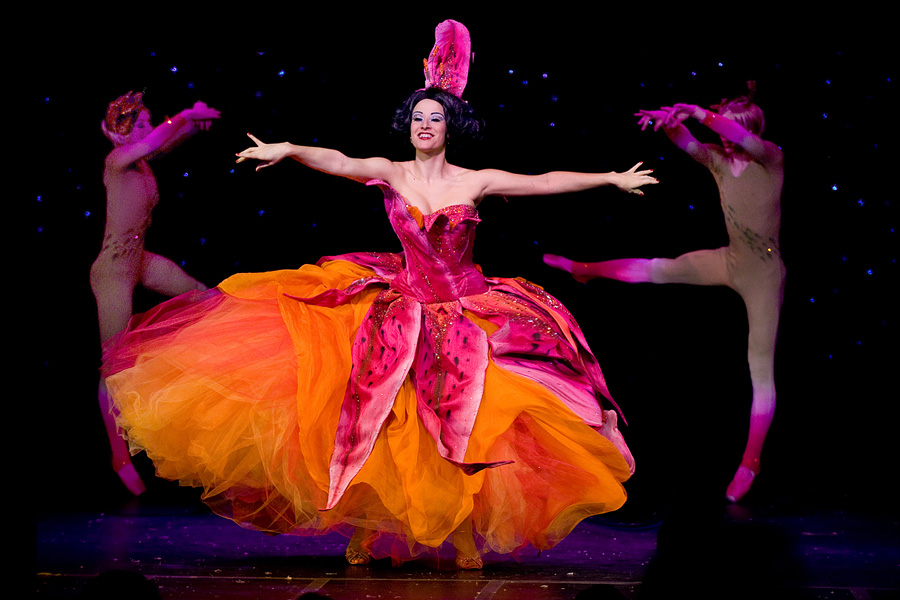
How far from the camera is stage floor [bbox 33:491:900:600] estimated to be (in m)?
2.73

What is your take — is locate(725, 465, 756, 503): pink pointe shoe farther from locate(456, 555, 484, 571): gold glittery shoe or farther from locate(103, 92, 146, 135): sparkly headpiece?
locate(103, 92, 146, 135): sparkly headpiece

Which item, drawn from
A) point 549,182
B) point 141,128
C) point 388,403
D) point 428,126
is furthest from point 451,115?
point 141,128

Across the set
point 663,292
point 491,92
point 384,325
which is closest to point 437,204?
point 384,325

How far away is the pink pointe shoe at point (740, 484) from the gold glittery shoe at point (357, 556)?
1.84m

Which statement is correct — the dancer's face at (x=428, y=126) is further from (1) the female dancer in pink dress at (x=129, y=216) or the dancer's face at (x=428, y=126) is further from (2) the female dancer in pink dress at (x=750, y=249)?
(1) the female dancer in pink dress at (x=129, y=216)

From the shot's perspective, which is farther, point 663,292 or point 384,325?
point 663,292

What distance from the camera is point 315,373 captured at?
2.95 metres

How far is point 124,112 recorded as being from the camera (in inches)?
170

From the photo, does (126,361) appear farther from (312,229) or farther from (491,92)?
(491,92)

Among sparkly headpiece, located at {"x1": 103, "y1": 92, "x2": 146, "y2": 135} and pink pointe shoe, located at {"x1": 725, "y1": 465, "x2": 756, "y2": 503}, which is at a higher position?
sparkly headpiece, located at {"x1": 103, "y1": 92, "x2": 146, "y2": 135}

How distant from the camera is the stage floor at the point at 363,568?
2.73 meters

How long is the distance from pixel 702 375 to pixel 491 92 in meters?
1.57

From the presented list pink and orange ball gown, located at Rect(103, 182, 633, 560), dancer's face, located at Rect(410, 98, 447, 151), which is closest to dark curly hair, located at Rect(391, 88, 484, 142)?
dancer's face, located at Rect(410, 98, 447, 151)

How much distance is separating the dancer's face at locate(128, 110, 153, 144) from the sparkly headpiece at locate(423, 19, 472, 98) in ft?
4.86
